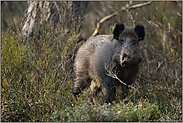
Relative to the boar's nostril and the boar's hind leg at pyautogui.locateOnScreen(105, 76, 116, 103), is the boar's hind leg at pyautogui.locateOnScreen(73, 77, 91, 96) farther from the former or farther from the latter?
the boar's nostril

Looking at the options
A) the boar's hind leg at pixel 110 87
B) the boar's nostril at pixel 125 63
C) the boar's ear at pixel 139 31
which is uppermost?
the boar's ear at pixel 139 31

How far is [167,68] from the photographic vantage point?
20.3 feet

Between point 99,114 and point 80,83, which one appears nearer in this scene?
point 99,114

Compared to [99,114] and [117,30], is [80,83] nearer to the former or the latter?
[117,30]

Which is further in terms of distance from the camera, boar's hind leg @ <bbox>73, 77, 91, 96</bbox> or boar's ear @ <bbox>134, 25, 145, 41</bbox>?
boar's hind leg @ <bbox>73, 77, 91, 96</bbox>

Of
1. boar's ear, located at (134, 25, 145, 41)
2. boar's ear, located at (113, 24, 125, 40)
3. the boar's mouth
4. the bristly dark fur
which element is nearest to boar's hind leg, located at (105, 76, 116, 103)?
the bristly dark fur

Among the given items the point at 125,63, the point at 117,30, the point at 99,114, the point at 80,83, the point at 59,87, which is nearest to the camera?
the point at 99,114

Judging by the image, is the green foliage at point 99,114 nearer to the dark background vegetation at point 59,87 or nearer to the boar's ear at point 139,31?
the dark background vegetation at point 59,87

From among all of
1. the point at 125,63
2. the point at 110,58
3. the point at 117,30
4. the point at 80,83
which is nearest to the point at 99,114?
the point at 125,63

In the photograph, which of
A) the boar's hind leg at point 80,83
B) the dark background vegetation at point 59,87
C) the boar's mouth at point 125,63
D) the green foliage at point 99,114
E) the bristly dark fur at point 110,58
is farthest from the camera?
the boar's hind leg at point 80,83

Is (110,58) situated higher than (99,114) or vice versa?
(110,58)

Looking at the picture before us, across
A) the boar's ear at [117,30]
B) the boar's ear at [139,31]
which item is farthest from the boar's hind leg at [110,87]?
the boar's ear at [139,31]

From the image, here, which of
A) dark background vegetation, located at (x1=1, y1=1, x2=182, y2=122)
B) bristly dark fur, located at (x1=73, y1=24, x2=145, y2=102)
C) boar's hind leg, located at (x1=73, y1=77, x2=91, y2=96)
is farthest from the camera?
boar's hind leg, located at (x1=73, y1=77, x2=91, y2=96)

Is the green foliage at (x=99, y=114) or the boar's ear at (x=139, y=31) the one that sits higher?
the boar's ear at (x=139, y=31)
